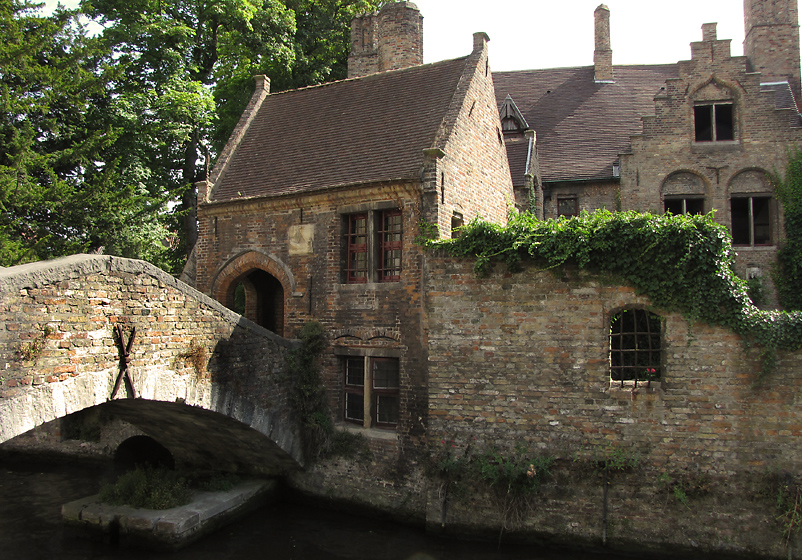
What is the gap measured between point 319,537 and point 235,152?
988 cm

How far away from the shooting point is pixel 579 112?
20188mm

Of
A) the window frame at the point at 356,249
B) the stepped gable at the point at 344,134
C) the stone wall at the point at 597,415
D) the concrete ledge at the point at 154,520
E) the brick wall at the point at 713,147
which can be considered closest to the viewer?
the stone wall at the point at 597,415

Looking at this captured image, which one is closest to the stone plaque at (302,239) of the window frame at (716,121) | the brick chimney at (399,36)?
the brick chimney at (399,36)

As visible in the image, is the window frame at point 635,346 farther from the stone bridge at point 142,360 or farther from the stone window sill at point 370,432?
the stone bridge at point 142,360

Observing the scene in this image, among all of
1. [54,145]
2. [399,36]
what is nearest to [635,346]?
[399,36]

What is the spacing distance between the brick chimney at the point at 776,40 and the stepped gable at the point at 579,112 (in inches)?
113

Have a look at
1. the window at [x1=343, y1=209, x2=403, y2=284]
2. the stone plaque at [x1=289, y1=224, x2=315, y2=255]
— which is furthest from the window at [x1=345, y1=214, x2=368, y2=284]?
the stone plaque at [x1=289, y1=224, x2=315, y2=255]

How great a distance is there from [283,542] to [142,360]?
453 cm

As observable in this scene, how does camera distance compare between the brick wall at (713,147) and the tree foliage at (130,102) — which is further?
the brick wall at (713,147)

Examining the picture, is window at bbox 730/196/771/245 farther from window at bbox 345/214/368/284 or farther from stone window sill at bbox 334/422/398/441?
stone window sill at bbox 334/422/398/441

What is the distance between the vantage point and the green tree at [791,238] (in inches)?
586

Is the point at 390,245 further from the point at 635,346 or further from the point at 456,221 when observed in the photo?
the point at 635,346

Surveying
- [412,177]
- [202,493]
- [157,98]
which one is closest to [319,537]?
[202,493]

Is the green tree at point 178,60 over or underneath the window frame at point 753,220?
over
